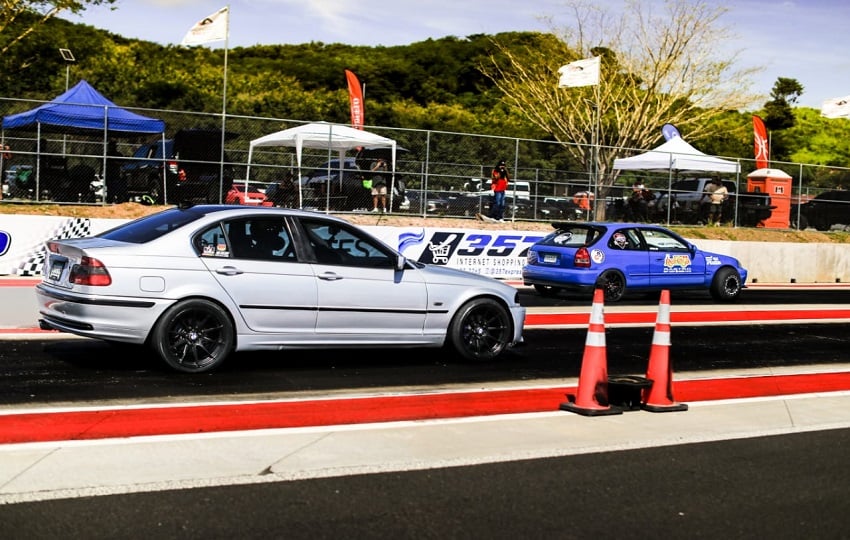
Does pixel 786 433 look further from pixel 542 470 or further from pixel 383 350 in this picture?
pixel 383 350

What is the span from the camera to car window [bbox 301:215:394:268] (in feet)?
29.5

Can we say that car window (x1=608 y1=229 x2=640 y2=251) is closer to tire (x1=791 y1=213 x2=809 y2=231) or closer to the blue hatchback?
the blue hatchback

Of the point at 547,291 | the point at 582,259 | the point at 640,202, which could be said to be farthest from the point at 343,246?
the point at 640,202

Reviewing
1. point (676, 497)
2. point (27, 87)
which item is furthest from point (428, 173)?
point (27, 87)

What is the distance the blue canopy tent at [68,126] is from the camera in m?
19.1

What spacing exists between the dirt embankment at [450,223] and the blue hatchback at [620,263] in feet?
17.7

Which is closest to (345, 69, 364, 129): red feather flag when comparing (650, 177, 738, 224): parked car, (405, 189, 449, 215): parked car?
(405, 189, 449, 215): parked car

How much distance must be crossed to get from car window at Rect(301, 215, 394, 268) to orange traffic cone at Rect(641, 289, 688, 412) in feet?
8.92

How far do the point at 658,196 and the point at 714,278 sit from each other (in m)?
8.05

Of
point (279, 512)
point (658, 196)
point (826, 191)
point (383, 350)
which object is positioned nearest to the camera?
point (279, 512)

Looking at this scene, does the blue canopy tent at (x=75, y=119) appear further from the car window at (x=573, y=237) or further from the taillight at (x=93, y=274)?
the taillight at (x=93, y=274)

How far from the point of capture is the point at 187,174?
66.9ft

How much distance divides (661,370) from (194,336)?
390cm

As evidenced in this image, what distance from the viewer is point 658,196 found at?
26125mm
